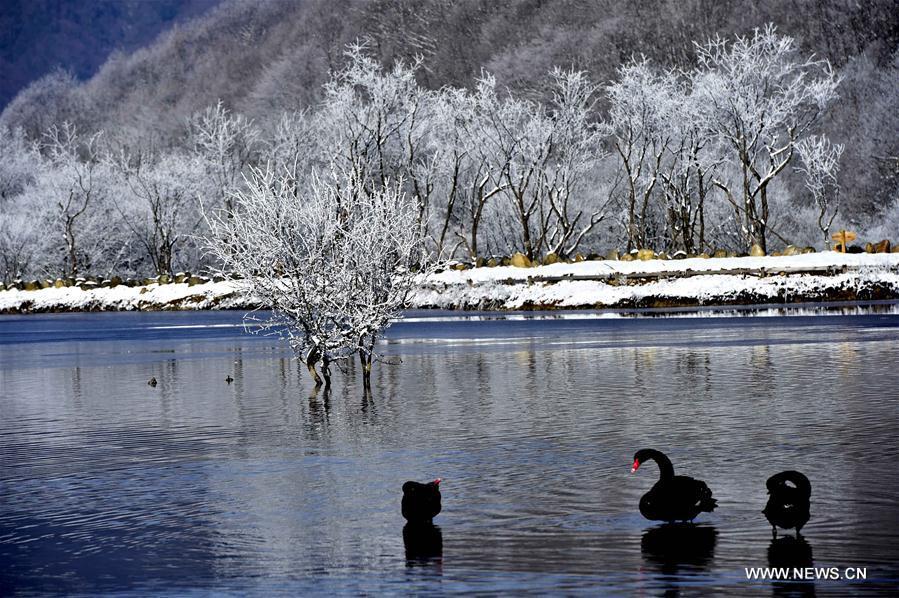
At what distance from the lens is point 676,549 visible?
11664mm

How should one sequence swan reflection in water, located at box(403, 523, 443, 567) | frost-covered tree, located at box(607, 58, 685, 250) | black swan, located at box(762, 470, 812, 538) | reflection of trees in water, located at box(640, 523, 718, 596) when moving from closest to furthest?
1. reflection of trees in water, located at box(640, 523, 718, 596)
2. swan reflection in water, located at box(403, 523, 443, 567)
3. black swan, located at box(762, 470, 812, 538)
4. frost-covered tree, located at box(607, 58, 685, 250)

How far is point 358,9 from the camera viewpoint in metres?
195

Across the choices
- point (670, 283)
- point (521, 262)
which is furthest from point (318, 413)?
point (521, 262)

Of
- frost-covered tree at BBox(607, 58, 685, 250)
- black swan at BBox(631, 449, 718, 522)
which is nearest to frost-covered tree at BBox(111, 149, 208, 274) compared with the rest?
frost-covered tree at BBox(607, 58, 685, 250)

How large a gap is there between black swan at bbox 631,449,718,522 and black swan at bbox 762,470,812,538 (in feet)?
2.79

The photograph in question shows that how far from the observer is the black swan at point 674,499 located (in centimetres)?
1257

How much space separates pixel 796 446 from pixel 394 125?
6877cm

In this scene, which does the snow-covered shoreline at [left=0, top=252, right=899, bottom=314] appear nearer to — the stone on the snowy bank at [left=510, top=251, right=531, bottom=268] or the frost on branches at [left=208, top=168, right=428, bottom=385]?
the stone on the snowy bank at [left=510, top=251, right=531, bottom=268]

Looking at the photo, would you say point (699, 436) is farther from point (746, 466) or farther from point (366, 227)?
point (366, 227)

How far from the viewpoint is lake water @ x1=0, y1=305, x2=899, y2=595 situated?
11180 millimetres

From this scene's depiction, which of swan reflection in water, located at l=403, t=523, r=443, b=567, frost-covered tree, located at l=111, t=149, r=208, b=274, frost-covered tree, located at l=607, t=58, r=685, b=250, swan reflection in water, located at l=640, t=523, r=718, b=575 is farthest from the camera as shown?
frost-covered tree, located at l=111, t=149, r=208, b=274

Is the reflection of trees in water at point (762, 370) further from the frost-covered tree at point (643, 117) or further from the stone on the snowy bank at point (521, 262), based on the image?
the frost-covered tree at point (643, 117)

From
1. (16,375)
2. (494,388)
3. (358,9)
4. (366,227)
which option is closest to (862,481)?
(494,388)

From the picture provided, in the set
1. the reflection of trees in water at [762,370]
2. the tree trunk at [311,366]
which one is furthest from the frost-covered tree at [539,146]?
the tree trunk at [311,366]
